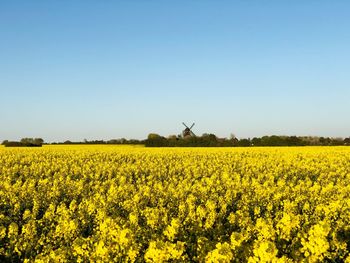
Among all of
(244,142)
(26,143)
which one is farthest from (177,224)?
(26,143)

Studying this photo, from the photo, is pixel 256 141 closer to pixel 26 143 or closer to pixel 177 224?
pixel 26 143

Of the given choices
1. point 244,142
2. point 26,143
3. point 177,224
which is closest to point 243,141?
point 244,142

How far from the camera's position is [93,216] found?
491 inches

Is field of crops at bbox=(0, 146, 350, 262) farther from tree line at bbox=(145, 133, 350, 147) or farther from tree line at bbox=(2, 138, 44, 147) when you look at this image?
tree line at bbox=(2, 138, 44, 147)

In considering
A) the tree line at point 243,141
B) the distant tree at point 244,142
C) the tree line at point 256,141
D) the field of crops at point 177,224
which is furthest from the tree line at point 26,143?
the field of crops at point 177,224

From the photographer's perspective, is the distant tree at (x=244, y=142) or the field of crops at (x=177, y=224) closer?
the field of crops at (x=177, y=224)

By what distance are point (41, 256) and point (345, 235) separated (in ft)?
22.7

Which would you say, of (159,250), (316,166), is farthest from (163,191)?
(316,166)

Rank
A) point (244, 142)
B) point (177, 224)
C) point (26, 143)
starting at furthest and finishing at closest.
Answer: point (26, 143), point (244, 142), point (177, 224)

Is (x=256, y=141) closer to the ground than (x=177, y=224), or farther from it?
farther from it

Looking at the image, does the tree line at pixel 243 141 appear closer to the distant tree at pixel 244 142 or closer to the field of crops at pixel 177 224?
the distant tree at pixel 244 142

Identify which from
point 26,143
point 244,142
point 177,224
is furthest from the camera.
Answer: point 26,143

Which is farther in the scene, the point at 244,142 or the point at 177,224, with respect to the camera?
the point at 244,142

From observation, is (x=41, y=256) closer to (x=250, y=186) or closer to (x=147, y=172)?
(x=250, y=186)
